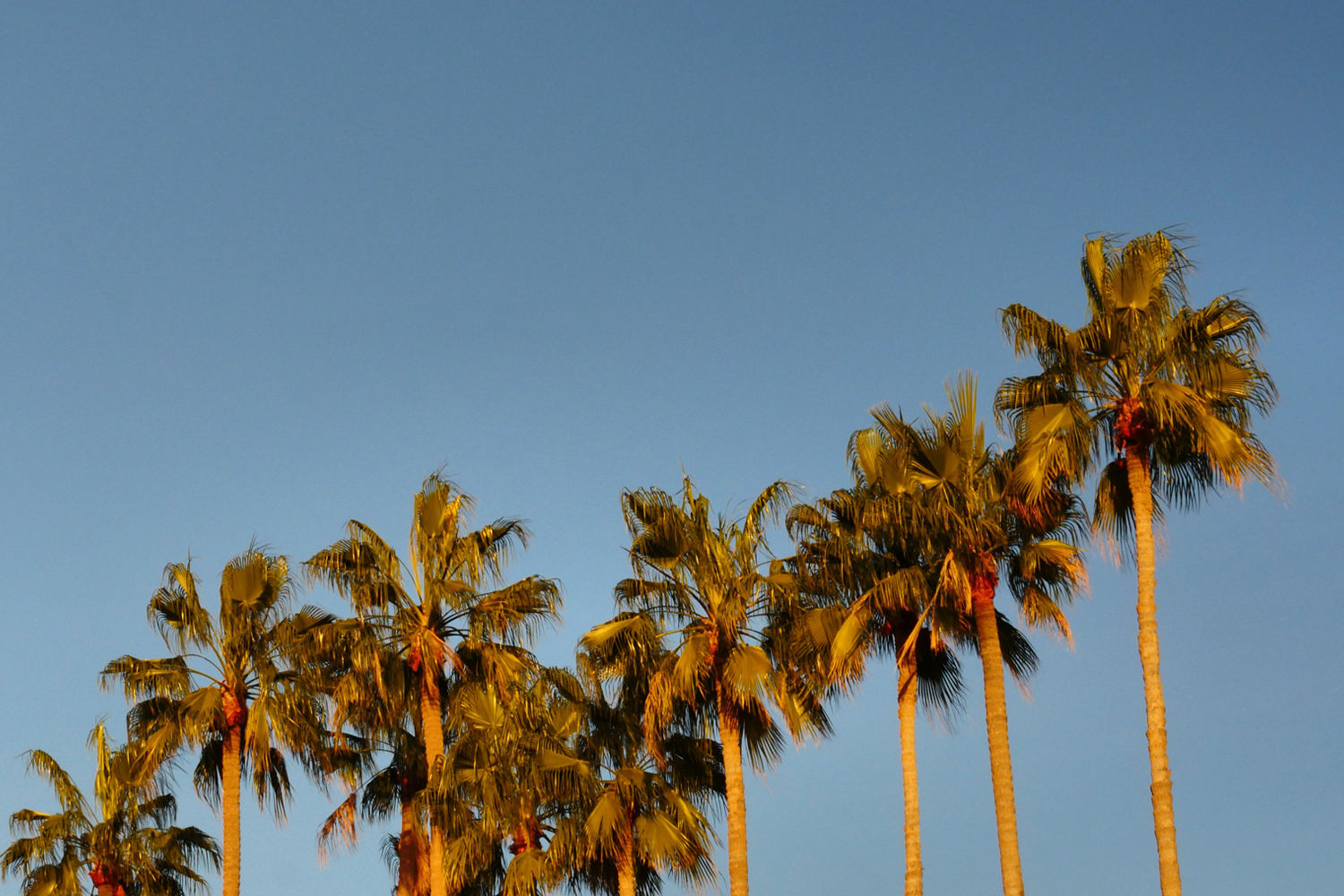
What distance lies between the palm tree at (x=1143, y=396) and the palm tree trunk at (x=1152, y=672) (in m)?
0.02

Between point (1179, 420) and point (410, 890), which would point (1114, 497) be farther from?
point (410, 890)

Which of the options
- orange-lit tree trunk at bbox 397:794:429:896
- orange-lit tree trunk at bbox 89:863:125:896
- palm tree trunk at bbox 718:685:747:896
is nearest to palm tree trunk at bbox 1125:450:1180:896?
palm tree trunk at bbox 718:685:747:896

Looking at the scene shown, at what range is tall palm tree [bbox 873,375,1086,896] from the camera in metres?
27.9

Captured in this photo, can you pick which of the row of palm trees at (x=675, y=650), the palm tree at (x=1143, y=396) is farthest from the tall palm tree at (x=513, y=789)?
the palm tree at (x=1143, y=396)

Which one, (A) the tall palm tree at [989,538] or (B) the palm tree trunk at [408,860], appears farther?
(B) the palm tree trunk at [408,860]

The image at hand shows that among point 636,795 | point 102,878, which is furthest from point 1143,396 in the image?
point 102,878

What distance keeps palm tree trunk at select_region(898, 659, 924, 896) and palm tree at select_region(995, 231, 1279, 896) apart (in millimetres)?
4866

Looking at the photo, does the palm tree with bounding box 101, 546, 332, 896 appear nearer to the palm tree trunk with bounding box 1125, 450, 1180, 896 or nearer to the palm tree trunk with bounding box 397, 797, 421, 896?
the palm tree trunk with bounding box 397, 797, 421, 896

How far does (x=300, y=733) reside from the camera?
32969 millimetres

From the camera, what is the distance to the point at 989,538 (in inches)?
1117

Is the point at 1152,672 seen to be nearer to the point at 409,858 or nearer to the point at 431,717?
the point at 431,717

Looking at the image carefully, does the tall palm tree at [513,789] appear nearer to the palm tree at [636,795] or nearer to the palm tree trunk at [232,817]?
the palm tree at [636,795]

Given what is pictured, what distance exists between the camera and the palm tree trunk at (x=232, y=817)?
33094mm

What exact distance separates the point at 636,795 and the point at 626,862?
138cm
